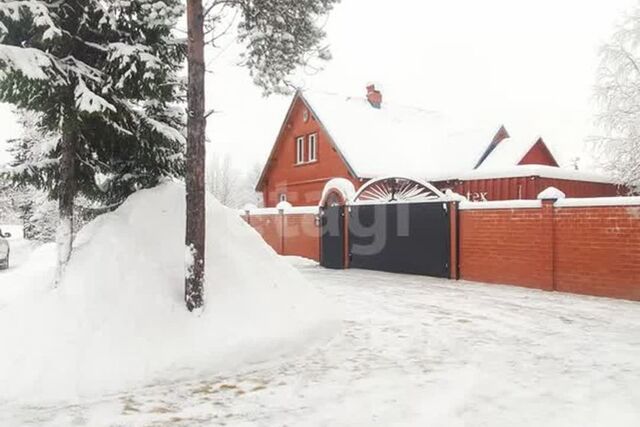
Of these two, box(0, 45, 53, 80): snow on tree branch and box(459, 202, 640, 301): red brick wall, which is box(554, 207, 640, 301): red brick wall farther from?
box(0, 45, 53, 80): snow on tree branch

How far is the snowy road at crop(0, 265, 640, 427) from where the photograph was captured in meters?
4.24

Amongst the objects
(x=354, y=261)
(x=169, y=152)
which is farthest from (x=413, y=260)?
(x=169, y=152)

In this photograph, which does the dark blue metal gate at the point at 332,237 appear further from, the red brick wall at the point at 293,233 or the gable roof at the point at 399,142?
the gable roof at the point at 399,142

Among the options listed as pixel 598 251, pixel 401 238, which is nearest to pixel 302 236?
pixel 401 238

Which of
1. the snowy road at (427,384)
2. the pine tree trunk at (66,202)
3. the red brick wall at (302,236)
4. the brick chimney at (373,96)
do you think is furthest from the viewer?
the brick chimney at (373,96)

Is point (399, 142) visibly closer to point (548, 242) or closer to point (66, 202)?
point (548, 242)

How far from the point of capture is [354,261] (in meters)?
15.8

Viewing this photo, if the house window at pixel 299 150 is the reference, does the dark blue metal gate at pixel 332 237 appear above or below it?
below

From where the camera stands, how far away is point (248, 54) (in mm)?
7305

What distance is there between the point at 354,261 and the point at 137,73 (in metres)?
10.6

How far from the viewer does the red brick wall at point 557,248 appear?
9875 millimetres

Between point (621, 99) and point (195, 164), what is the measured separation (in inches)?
577

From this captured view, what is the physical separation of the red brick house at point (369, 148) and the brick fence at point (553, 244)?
503cm

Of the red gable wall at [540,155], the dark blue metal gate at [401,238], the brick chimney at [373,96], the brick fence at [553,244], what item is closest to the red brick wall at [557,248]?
the brick fence at [553,244]
